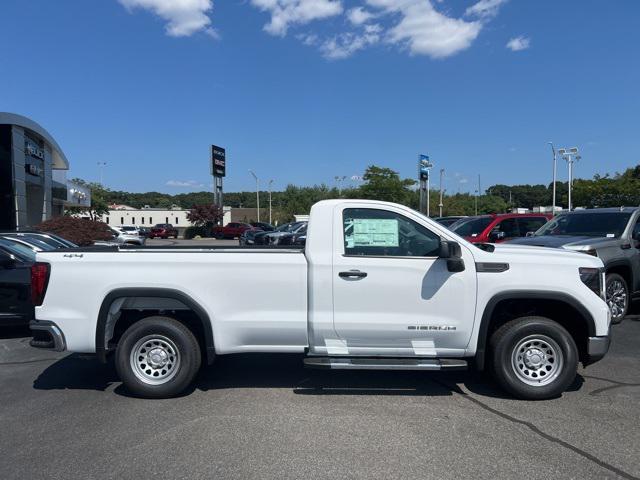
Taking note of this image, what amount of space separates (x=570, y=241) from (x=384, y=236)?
5.05 m

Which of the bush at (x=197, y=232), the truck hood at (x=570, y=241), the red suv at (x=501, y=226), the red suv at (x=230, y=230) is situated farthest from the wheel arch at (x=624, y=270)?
the bush at (x=197, y=232)

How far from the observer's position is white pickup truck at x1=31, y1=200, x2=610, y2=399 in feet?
17.2

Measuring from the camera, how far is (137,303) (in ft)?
17.9

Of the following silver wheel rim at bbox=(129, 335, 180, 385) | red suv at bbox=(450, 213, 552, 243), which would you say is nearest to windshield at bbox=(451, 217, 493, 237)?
red suv at bbox=(450, 213, 552, 243)

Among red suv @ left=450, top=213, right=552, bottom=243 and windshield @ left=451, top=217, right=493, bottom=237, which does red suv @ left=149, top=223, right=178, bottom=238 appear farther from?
red suv @ left=450, top=213, right=552, bottom=243

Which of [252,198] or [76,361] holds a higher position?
[252,198]

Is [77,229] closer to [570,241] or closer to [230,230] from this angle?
[570,241]

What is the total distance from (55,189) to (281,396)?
4288 centimetres

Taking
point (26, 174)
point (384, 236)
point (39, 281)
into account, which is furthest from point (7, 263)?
point (26, 174)

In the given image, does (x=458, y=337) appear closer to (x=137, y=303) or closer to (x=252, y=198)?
(x=137, y=303)

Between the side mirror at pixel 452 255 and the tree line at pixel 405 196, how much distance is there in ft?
148

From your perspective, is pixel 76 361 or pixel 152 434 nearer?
pixel 152 434

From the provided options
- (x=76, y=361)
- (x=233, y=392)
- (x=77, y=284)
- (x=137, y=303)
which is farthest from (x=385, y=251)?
(x=76, y=361)

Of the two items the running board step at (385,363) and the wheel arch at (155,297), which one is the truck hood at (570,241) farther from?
the wheel arch at (155,297)
